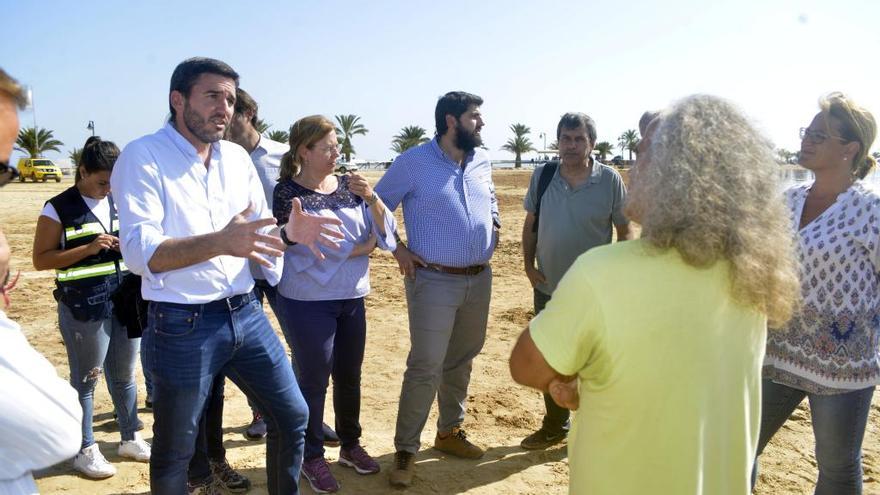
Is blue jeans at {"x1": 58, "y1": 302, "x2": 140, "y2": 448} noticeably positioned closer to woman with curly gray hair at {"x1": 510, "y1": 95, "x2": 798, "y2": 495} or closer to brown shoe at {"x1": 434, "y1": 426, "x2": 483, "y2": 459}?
brown shoe at {"x1": 434, "y1": 426, "x2": 483, "y2": 459}

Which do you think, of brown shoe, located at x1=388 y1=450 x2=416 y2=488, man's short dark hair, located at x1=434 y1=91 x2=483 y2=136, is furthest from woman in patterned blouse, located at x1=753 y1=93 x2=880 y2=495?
brown shoe, located at x1=388 y1=450 x2=416 y2=488

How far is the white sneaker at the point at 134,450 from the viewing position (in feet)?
14.0

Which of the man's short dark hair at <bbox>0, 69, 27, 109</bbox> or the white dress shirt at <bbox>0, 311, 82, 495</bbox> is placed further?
the man's short dark hair at <bbox>0, 69, 27, 109</bbox>

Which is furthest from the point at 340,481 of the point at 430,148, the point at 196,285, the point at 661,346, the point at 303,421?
the point at 661,346

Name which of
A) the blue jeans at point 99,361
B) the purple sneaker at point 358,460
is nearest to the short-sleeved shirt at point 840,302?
the purple sneaker at point 358,460

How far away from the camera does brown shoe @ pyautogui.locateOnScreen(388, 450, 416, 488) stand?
→ 13.1 feet

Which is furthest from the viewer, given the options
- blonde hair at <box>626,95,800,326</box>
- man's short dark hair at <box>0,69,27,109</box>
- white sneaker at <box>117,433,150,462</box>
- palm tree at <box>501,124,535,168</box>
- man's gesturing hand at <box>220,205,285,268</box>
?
palm tree at <box>501,124,535,168</box>

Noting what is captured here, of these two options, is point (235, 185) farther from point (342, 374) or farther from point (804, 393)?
point (804, 393)

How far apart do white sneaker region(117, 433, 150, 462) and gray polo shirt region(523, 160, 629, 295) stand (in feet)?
9.67

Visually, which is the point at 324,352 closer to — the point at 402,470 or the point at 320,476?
the point at 320,476

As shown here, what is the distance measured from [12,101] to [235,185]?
157cm

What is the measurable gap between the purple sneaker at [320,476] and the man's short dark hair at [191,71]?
221cm

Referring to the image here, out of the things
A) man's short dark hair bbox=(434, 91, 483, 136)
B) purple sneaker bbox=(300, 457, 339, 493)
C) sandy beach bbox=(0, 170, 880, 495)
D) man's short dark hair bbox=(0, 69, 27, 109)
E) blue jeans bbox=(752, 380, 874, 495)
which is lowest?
sandy beach bbox=(0, 170, 880, 495)

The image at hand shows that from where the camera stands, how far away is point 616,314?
65.8 inches
